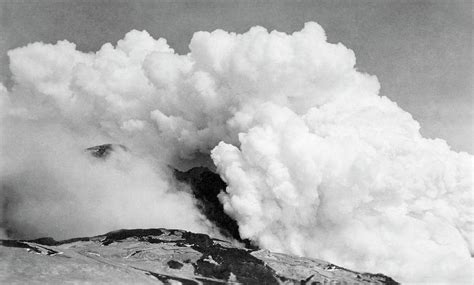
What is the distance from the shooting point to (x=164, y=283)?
198000 mm

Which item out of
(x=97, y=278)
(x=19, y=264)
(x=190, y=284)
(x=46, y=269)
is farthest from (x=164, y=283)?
(x=19, y=264)

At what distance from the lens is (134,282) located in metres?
192

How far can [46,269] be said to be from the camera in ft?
644

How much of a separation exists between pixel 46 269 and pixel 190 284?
61620mm

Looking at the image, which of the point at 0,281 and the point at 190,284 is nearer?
the point at 0,281

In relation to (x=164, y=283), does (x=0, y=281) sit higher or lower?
lower

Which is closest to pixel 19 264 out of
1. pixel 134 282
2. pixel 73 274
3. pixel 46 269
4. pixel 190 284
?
pixel 46 269

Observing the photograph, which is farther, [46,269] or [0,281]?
[46,269]

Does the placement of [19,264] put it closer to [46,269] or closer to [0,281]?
[46,269]

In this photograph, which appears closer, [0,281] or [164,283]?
[0,281]

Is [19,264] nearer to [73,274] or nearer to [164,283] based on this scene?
[73,274]

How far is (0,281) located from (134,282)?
50289 mm

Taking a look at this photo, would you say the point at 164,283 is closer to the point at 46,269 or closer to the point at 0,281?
the point at 46,269

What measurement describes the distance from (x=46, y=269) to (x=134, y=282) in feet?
128
